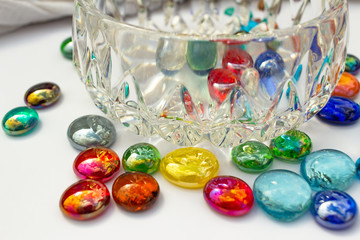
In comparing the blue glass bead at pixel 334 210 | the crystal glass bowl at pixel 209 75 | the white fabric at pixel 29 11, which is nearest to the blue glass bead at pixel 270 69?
the crystal glass bowl at pixel 209 75

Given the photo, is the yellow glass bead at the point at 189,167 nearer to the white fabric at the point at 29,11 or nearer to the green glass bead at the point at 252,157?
the green glass bead at the point at 252,157

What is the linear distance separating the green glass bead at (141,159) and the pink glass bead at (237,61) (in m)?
0.10

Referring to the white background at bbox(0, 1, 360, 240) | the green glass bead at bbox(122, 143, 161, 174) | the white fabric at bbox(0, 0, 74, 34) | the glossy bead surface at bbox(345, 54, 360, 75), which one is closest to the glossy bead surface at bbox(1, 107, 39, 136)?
Answer: the white background at bbox(0, 1, 360, 240)

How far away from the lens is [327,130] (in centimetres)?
46

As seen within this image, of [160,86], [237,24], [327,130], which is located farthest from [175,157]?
[237,24]

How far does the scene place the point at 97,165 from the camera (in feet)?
1.29

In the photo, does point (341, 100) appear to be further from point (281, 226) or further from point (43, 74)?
point (43, 74)

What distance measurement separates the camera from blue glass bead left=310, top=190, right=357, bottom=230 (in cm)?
34

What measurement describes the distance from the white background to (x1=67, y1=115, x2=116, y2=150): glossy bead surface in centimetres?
1

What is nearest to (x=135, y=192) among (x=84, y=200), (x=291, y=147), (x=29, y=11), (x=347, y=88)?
(x=84, y=200)

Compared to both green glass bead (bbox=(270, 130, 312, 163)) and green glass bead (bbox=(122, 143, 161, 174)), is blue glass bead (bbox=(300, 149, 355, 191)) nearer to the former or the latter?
green glass bead (bbox=(270, 130, 312, 163))

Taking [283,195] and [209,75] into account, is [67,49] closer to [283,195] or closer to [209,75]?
[209,75]

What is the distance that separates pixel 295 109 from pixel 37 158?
25 centimetres

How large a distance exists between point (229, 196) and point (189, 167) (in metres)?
0.05
